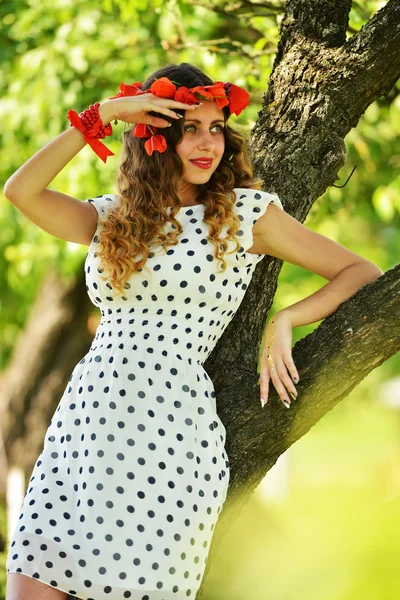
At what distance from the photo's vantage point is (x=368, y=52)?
2824mm

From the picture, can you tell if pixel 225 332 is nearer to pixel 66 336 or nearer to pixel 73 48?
pixel 73 48

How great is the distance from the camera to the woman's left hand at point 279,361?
2449mm

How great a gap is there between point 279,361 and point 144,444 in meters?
0.45

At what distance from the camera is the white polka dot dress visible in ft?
7.61

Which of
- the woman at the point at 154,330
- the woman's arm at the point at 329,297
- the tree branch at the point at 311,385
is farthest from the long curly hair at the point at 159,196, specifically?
the tree branch at the point at 311,385

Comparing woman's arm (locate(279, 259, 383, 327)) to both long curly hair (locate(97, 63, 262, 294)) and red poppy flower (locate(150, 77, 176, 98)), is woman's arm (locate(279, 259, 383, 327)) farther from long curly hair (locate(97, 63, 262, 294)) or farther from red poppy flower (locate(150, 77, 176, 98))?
red poppy flower (locate(150, 77, 176, 98))

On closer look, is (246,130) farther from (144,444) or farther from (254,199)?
(144,444)

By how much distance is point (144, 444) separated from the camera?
2410 mm

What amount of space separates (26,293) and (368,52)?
15.5 ft

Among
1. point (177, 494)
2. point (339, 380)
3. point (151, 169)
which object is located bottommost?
point (177, 494)

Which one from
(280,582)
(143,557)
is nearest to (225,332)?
(143,557)

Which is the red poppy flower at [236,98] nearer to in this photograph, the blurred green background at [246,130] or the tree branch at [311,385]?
the tree branch at [311,385]

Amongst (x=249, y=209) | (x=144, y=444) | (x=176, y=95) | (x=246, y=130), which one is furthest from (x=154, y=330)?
(x=246, y=130)

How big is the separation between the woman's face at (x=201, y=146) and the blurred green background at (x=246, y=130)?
1.62 metres
